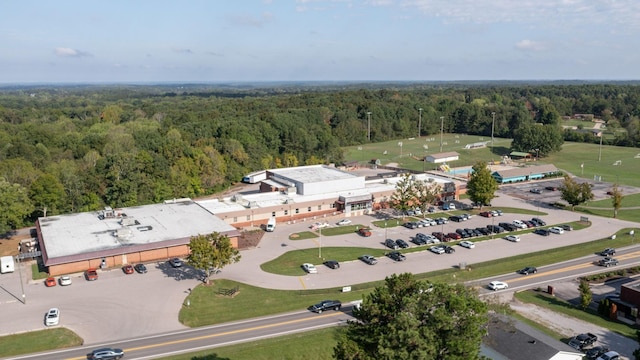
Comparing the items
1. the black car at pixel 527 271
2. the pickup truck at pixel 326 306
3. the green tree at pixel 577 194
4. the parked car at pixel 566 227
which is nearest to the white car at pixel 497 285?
the black car at pixel 527 271

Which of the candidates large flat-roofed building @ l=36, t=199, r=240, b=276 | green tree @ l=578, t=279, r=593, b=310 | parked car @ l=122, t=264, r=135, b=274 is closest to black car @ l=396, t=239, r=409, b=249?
large flat-roofed building @ l=36, t=199, r=240, b=276

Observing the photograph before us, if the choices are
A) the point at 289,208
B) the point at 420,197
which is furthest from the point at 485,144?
the point at 289,208

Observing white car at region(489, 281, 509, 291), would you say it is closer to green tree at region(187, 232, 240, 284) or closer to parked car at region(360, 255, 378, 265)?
parked car at region(360, 255, 378, 265)

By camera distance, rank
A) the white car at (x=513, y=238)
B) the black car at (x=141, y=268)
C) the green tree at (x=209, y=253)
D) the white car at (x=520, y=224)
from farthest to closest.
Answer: the white car at (x=520, y=224)
the white car at (x=513, y=238)
the black car at (x=141, y=268)
the green tree at (x=209, y=253)

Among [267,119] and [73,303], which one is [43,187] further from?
[267,119]

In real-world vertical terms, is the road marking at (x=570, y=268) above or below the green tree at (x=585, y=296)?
below

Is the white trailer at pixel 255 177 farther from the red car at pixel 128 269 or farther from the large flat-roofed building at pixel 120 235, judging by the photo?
the red car at pixel 128 269
